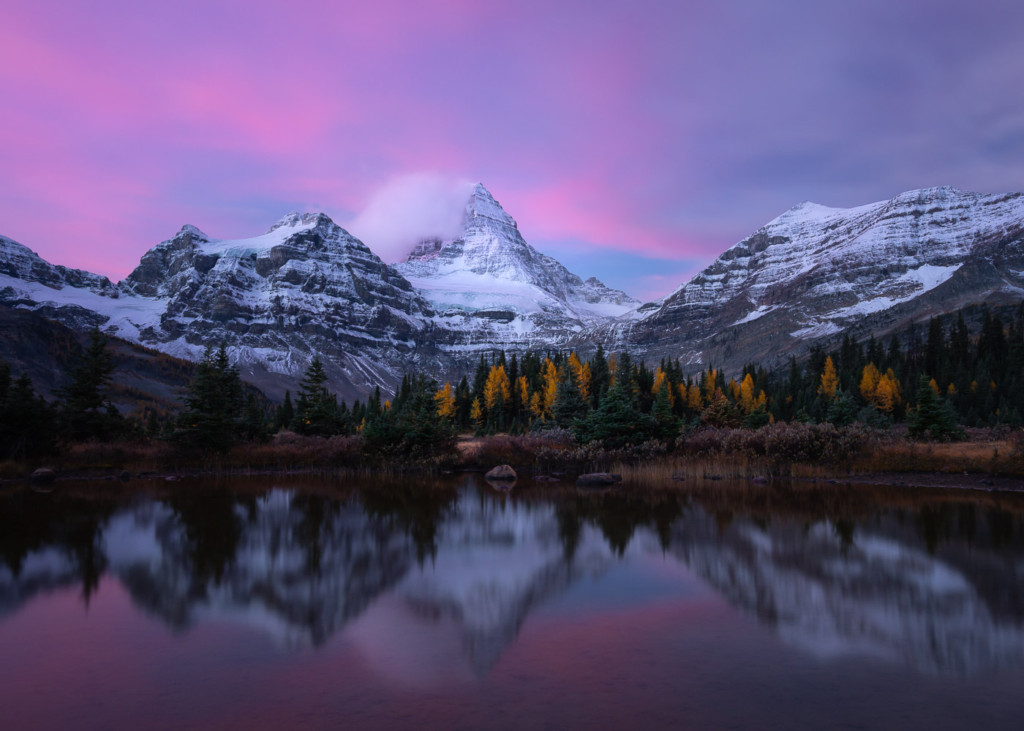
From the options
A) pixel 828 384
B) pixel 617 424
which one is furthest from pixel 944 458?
pixel 828 384

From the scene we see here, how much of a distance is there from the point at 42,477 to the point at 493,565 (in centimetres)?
2602

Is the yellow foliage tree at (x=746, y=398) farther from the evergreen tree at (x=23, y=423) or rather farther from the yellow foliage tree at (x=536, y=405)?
the evergreen tree at (x=23, y=423)

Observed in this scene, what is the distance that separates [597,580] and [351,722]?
7.72 meters

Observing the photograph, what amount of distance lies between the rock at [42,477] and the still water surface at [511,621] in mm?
10992

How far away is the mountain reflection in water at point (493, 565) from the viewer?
10586 millimetres

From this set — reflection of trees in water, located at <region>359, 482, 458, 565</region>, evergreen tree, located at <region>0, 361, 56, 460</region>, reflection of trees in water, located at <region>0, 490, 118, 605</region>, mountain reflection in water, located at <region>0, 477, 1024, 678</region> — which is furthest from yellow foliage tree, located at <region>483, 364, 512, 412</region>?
reflection of trees in water, located at <region>0, 490, 118, 605</region>

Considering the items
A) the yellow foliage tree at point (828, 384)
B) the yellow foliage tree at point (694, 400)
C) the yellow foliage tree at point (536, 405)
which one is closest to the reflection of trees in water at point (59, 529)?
the yellow foliage tree at point (536, 405)

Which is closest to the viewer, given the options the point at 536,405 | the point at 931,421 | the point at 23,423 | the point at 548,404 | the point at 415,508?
the point at 415,508

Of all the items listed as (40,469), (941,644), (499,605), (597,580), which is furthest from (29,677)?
(40,469)

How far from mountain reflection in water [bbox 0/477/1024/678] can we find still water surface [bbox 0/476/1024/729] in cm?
8

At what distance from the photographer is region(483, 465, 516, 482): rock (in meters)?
35.0

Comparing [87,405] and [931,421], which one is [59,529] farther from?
[931,421]

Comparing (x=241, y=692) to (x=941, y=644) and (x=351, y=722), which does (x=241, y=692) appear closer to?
(x=351, y=722)

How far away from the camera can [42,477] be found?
3059 cm
